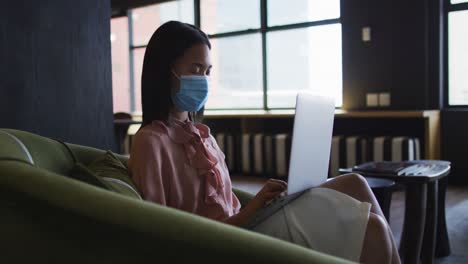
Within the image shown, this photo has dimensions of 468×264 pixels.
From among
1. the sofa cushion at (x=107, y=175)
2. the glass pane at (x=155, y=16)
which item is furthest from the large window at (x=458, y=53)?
the sofa cushion at (x=107, y=175)

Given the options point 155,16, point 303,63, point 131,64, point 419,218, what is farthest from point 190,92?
point 131,64

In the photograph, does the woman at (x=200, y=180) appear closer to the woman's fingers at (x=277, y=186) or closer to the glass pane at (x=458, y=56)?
the woman's fingers at (x=277, y=186)

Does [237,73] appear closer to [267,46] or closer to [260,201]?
[267,46]

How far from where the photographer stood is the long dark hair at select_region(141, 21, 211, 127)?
54.9 inches

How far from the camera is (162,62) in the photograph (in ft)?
4.61

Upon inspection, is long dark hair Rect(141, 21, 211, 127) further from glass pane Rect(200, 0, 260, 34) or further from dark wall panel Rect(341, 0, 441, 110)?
glass pane Rect(200, 0, 260, 34)

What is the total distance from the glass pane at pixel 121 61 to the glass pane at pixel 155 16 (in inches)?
6.9

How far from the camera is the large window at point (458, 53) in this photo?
4.52 meters

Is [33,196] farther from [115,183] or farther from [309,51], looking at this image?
[309,51]

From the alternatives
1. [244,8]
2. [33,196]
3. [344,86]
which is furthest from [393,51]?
[33,196]

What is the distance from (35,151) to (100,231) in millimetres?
443

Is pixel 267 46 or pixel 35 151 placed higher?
pixel 267 46

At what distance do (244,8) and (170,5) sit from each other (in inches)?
49.1

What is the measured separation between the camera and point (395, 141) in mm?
4414
